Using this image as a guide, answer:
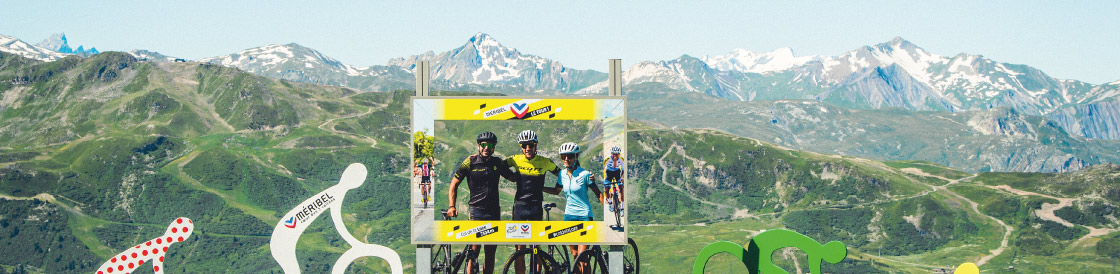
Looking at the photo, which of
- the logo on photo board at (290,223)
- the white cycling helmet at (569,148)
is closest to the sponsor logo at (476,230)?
the white cycling helmet at (569,148)

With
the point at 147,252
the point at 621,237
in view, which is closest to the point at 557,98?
the point at 621,237

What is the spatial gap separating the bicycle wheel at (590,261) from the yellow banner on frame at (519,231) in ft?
2.19

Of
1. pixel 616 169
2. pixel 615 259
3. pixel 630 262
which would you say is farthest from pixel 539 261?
pixel 630 262

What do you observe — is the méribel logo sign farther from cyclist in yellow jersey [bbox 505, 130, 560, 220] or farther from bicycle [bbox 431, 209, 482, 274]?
bicycle [bbox 431, 209, 482, 274]

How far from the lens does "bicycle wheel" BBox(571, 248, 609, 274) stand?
40969 millimetres

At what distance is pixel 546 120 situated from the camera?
39.6 m

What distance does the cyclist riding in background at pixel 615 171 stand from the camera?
40487mm

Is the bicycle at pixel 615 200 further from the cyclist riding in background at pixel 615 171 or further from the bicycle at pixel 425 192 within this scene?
the bicycle at pixel 425 192

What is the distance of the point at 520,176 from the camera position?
40312 mm

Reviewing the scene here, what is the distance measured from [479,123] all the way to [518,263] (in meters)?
6.32

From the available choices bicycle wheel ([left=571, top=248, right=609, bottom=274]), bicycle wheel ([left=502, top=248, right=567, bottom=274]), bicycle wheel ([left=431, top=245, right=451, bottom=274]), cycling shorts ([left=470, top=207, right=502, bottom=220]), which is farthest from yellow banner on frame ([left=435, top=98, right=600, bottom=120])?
bicycle wheel ([left=431, top=245, right=451, bottom=274])

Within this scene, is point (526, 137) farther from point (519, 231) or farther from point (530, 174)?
point (519, 231)

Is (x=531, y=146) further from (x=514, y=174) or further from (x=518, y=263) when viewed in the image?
(x=518, y=263)

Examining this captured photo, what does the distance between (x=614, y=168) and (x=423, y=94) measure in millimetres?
8534
